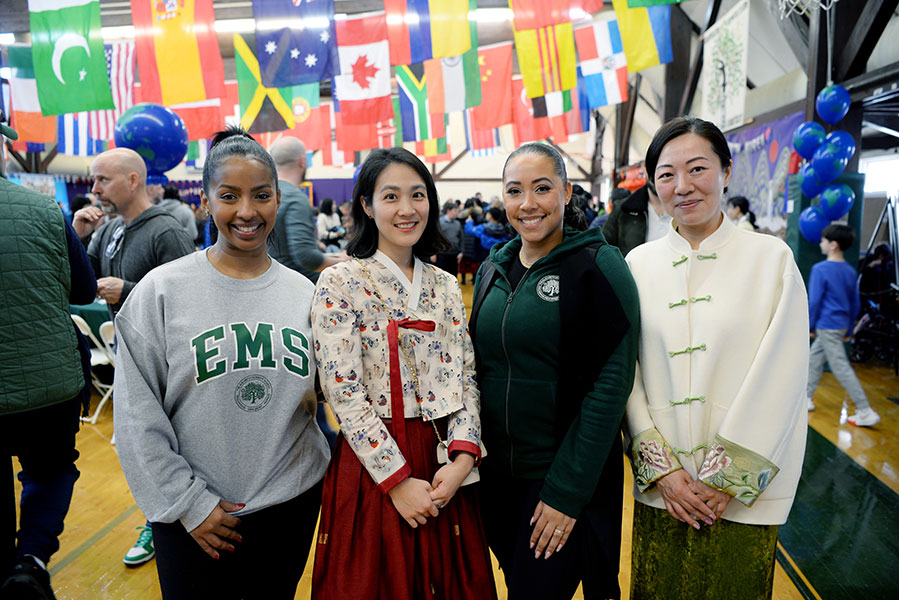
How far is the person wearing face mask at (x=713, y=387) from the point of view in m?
1.18

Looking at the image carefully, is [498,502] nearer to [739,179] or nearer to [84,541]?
[84,541]

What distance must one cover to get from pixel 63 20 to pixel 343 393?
232 inches

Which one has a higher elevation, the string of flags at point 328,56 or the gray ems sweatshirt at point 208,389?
the string of flags at point 328,56

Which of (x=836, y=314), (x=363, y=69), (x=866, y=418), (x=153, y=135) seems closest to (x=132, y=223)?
(x=153, y=135)

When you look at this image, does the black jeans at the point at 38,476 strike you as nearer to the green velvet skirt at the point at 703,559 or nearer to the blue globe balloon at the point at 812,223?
the green velvet skirt at the point at 703,559

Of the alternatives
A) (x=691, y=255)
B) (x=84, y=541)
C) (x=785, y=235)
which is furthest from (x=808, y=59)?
(x=84, y=541)

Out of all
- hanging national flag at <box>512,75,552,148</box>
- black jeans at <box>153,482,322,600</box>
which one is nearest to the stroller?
hanging national flag at <box>512,75,552,148</box>

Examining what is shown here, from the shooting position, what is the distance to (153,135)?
2.96 metres

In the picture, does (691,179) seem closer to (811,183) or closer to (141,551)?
(141,551)

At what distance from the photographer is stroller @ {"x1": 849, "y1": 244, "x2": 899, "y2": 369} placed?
5238 millimetres

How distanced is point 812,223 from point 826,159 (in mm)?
602

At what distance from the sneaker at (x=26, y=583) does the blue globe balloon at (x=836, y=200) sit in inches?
220

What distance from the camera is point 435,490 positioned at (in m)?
1.23

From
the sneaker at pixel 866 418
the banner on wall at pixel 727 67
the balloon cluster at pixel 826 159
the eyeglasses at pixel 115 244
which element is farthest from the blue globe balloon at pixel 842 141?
the eyeglasses at pixel 115 244
